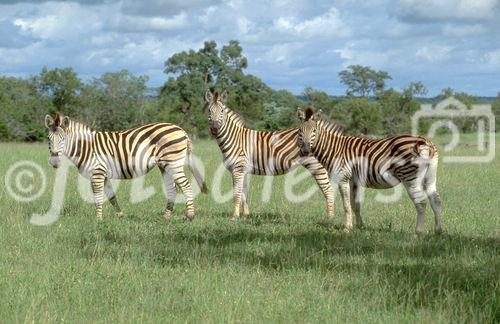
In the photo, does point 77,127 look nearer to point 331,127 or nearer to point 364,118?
point 331,127

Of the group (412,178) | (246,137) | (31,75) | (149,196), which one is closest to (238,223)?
(246,137)

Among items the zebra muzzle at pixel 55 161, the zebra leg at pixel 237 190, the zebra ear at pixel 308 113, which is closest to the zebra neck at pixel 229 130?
the zebra leg at pixel 237 190

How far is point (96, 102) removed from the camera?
61.9m

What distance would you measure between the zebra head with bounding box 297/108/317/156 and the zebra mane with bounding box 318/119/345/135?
450 millimetres

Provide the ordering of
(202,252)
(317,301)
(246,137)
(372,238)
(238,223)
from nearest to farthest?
(317,301) → (202,252) → (372,238) → (238,223) → (246,137)

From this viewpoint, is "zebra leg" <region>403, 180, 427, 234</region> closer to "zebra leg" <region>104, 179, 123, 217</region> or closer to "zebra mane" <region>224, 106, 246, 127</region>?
"zebra mane" <region>224, 106, 246, 127</region>

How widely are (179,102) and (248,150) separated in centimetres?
4845

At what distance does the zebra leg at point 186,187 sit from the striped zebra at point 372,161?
2.40 m

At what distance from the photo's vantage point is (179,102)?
6078 cm

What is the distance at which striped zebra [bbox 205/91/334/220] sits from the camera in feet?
41.0

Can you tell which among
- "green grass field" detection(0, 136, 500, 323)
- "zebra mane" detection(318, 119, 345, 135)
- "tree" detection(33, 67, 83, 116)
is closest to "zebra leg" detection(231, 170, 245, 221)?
"green grass field" detection(0, 136, 500, 323)

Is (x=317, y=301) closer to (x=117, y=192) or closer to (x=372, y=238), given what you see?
(x=372, y=238)

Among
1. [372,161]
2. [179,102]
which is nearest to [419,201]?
[372,161]

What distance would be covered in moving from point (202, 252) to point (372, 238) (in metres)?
2.61
